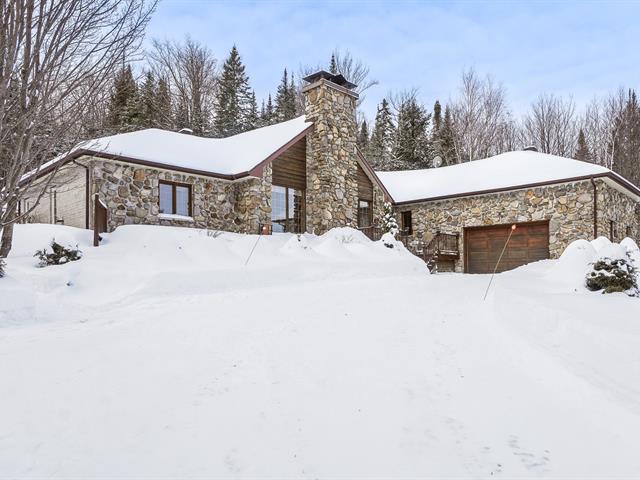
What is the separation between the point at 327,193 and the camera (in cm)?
1487

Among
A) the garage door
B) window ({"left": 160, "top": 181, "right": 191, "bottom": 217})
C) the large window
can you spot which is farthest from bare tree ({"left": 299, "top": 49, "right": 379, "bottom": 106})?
window ({"left": 160, "top": 181, "right": 191, "bottom": 217})

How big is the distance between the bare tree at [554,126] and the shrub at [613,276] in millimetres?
24123

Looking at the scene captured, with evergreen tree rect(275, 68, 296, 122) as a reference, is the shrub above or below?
below

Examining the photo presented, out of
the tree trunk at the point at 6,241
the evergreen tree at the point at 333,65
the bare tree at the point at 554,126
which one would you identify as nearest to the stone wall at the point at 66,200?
the tree trunk at the point at 6,241

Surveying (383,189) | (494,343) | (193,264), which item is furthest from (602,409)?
(383,189)

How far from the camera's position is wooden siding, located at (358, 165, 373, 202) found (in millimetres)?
16938

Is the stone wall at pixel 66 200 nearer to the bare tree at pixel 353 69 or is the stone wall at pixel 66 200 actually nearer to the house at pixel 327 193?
the house at pixel 327 193

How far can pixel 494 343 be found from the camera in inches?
181

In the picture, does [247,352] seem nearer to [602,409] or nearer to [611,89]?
[602,409]

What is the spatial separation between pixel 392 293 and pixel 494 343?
3.12 meters

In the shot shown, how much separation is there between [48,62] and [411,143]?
29.1m

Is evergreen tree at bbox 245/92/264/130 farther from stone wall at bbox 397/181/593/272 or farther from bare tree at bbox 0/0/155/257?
bare tree at bbox 0/0/155/257

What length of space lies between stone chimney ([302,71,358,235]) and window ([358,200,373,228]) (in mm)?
1434

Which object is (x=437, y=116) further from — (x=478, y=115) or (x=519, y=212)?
(x=519, y=212)
